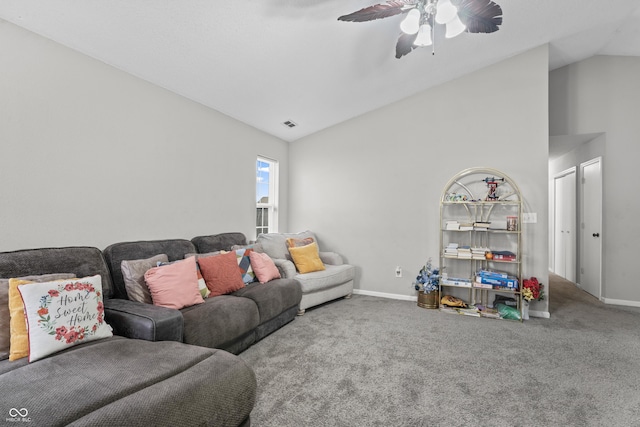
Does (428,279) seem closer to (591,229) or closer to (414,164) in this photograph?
(414,164)

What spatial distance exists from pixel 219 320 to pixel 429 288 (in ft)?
8.71

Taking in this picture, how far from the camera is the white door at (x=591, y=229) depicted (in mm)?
4367

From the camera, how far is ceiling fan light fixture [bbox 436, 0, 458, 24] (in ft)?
6.25

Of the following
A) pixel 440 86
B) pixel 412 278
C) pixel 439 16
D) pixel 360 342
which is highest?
pixel 440 86

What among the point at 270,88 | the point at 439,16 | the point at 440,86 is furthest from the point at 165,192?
the point at 440,86

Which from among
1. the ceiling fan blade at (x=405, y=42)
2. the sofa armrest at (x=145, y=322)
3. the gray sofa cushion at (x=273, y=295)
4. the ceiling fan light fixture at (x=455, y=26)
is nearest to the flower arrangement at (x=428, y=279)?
the gray sofa cushion at (x=273, y=295)

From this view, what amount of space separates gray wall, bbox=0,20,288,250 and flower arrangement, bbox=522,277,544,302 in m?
3.60

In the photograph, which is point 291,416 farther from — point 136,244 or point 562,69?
point 562,69

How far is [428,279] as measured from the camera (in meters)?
3.93

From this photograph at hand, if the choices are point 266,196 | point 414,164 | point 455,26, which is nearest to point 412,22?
point 455,26

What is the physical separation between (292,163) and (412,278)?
263cm

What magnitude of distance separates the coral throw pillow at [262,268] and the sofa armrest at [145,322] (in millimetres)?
1327

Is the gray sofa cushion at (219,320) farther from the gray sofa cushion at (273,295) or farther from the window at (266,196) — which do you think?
the window at (266,196)

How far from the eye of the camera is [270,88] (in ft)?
11.3
